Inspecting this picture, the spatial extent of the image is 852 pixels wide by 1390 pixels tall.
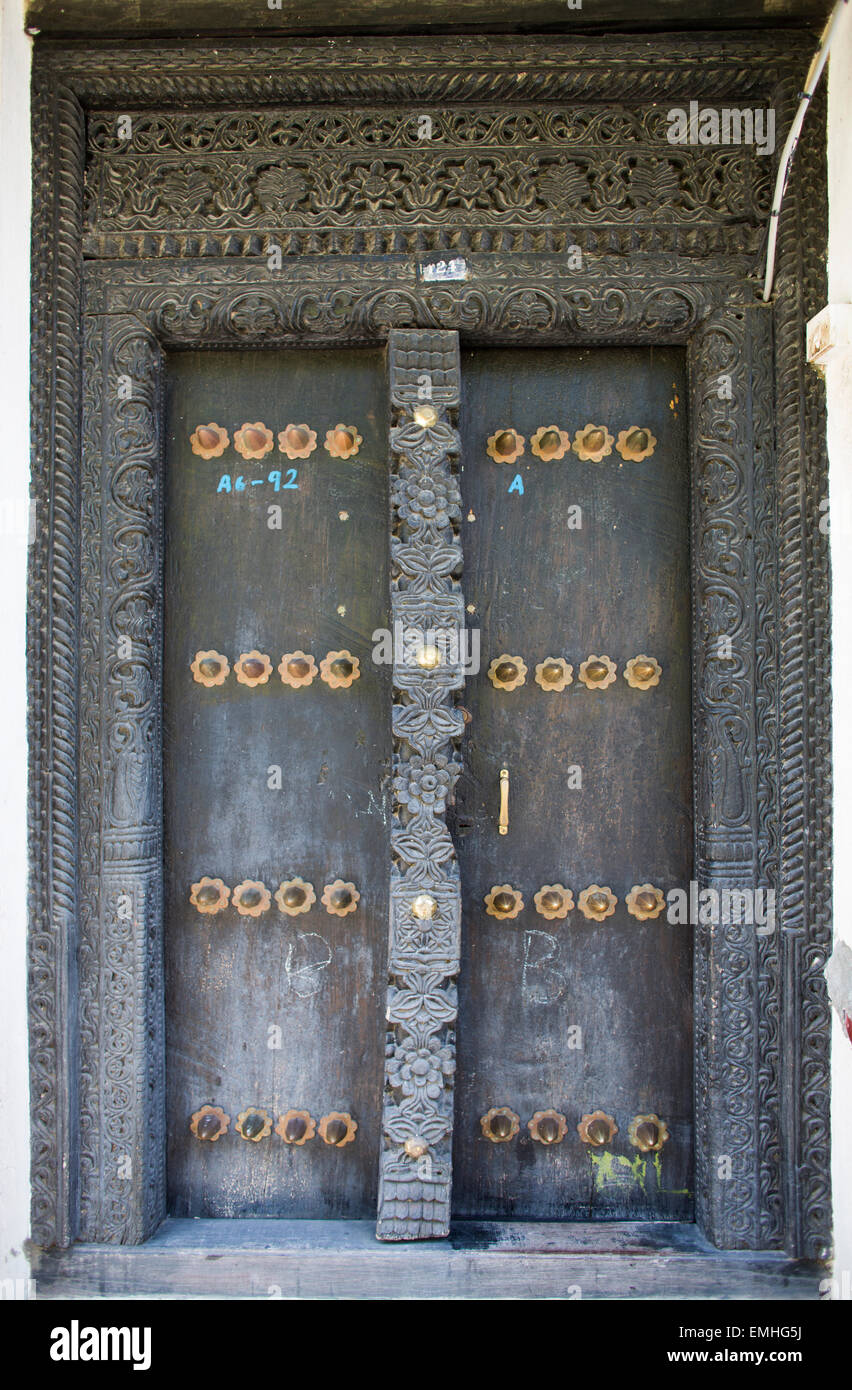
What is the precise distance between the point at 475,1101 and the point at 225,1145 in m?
0.73

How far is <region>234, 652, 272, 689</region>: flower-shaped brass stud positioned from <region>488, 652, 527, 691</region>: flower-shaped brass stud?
25.7 inches

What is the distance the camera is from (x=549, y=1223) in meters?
2.21

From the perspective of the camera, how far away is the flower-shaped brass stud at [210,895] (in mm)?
2256

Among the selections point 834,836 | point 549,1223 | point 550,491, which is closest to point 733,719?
point 834,836

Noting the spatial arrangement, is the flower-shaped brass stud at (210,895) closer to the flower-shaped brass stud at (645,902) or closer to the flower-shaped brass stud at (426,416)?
the flower-shaped brass stud at (645,902)

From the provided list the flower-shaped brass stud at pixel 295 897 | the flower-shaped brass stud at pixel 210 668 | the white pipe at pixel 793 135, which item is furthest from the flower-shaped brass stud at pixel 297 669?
the white pipe at pixel 793 135

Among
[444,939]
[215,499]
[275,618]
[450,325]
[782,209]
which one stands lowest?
[444,939]

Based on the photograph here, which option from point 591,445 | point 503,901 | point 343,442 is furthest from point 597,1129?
point 343,442

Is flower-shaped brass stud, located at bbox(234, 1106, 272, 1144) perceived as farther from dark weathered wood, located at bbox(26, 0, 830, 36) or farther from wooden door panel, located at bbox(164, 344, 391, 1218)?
dark weathered wood, located at bbox(26, 0, 830, 36)

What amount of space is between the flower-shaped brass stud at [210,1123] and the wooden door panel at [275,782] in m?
0.02

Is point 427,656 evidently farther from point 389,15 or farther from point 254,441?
point 389,15

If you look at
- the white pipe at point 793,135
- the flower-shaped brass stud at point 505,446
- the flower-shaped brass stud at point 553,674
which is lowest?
the flower-shaped brass stud at point 553,674

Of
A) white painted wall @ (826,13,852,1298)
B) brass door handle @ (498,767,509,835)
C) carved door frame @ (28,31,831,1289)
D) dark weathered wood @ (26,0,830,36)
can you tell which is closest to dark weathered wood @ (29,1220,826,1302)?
carved door frame @ (28,31,831,1289)

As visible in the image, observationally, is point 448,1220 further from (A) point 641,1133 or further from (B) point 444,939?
(B) point 444,939
